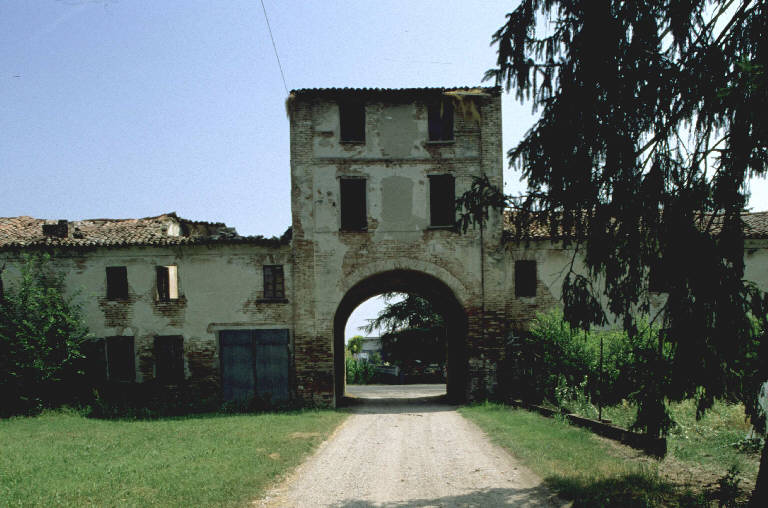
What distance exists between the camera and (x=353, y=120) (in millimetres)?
18906

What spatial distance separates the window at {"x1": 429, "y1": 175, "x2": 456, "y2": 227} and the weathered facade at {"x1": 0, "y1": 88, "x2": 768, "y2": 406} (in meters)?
0.05

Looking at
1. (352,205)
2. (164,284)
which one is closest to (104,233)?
(164,284)

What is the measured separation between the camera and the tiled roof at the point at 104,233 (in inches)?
726

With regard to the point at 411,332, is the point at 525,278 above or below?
above

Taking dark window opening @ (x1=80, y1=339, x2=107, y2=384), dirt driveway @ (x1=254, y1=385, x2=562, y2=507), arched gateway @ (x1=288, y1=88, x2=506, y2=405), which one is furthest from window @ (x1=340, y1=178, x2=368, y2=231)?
dark window opening @ (x1=80, y1=339, x2=107, y2=384)

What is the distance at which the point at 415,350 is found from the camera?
125 ft

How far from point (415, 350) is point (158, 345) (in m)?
21.9

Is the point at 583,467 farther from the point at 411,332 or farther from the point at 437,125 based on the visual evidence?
the point at 411,332

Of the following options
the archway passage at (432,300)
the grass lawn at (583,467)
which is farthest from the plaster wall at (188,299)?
the grass lawn at (583,467)

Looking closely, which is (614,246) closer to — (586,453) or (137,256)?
(586,453)

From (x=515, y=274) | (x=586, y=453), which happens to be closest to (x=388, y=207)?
(x=515, y=274)

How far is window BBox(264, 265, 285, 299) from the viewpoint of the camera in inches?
731

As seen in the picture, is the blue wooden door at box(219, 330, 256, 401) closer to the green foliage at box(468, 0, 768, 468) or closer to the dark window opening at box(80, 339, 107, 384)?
the dark window opening at box(80, 339, 107, 384)

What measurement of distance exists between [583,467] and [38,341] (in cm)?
1596
